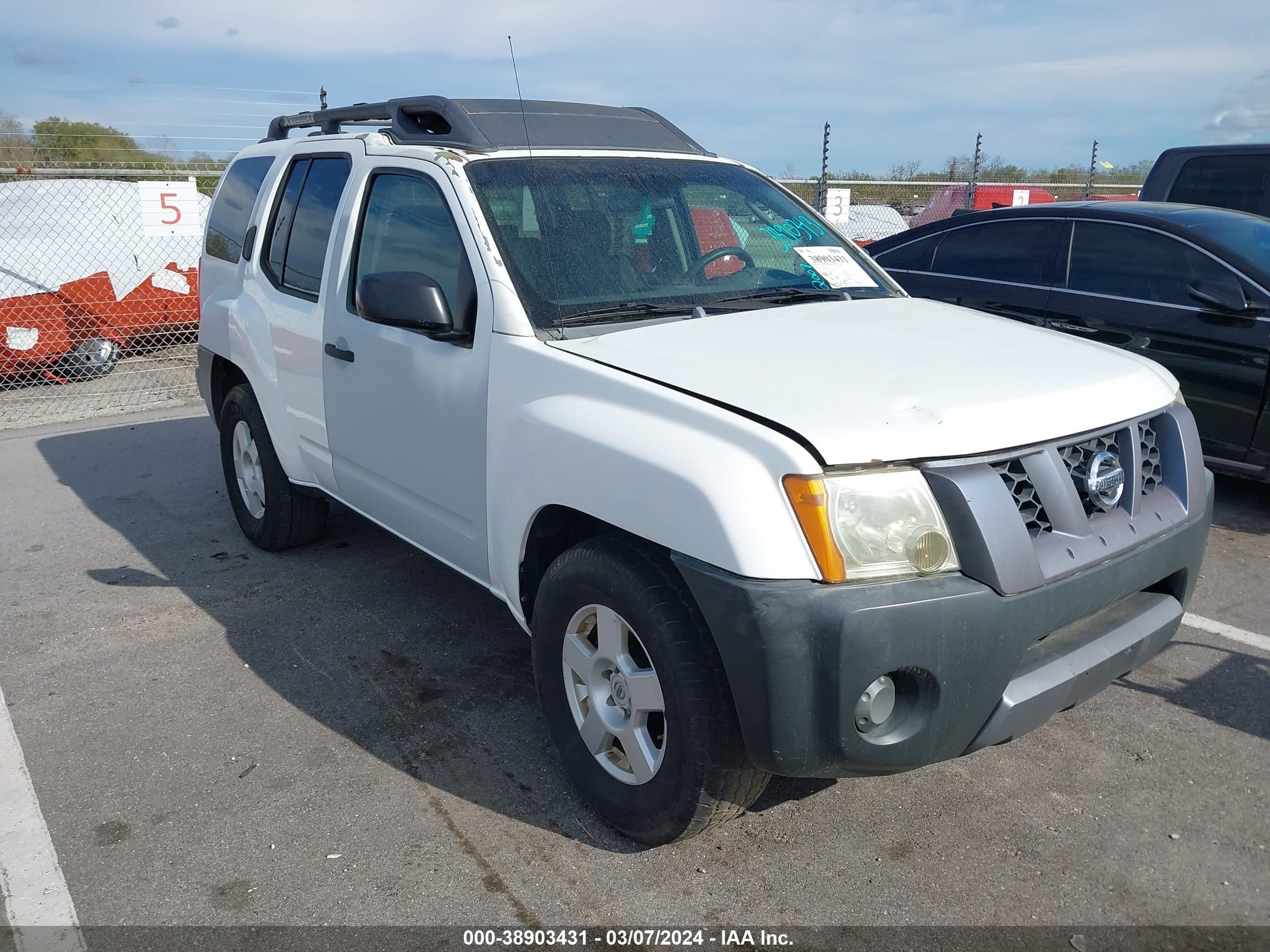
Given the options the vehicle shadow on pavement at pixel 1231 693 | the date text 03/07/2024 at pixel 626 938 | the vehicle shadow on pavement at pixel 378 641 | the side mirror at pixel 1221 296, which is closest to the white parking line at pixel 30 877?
the vehicle shadow on pavement at pixel 378 641

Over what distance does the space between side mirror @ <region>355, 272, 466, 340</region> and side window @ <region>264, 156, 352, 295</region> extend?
3.18ft

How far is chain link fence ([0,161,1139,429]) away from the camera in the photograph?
938cm

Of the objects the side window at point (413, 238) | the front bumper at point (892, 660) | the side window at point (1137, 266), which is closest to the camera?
the front bumper at point (892, 660)

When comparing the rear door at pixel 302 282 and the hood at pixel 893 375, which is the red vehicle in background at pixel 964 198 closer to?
the rear door at pixel 302 282

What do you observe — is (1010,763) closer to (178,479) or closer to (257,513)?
(257,513)

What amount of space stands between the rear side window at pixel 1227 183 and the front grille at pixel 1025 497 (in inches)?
279

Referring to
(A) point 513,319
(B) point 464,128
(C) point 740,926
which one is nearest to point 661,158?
(B) point 464,128

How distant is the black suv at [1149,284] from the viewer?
516 centimetres

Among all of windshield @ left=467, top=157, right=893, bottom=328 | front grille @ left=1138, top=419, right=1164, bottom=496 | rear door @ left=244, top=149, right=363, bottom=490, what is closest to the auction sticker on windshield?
windshield @ left=467, top=157, right=893, bottom=328

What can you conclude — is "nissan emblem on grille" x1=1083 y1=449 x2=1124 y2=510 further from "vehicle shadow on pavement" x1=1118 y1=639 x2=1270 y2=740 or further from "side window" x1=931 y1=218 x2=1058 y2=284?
"side window" x1=931 y1=218 x2=1058 y2=284

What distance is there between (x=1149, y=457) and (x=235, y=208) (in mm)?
4313

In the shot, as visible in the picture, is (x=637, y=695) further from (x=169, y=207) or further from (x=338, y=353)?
(x=169, y=207)

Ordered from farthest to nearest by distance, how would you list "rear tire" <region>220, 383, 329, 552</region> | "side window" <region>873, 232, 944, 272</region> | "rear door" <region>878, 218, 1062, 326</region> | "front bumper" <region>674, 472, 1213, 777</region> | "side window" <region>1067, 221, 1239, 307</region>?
"side window" <region>873, 232, 944, 272</region>
"rear door" <region>878, 218, 1062, 326</region>
"side window" <region>1067, 221, 1239, 307</region>
"rear tire" <region>220, 383, 329, 552</region>
"front bumper" <region>674, 472, 1213, 777</region>

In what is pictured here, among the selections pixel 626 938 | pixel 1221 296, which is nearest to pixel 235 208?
pixel 626 938
